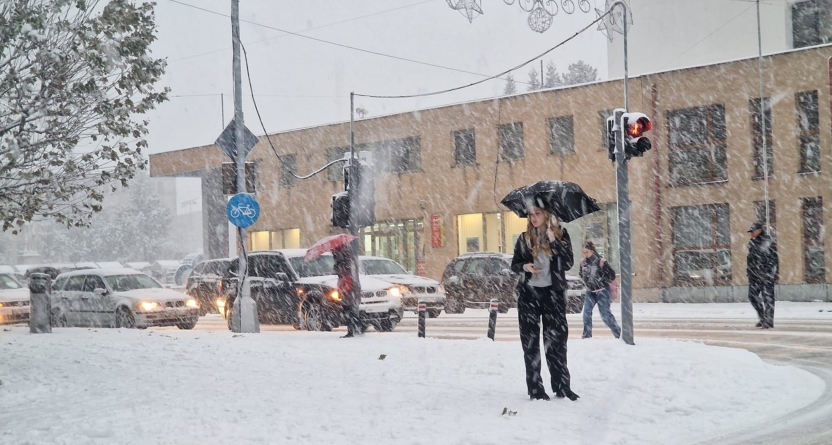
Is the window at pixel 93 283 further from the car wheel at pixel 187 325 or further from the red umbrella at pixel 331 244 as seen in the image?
the red umbrella at pixel 331 244

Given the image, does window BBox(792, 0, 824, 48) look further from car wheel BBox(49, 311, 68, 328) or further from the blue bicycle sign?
car wheel BBox(49, 311, 68, 328)

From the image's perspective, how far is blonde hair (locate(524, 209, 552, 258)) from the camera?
827 cm

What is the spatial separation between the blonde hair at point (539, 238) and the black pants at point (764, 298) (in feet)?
32.7

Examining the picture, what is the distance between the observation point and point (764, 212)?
27391mm

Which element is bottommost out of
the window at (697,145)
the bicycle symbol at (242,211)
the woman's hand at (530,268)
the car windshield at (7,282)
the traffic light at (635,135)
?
the car windshield at (7,282)

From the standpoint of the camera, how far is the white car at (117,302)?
21.1m

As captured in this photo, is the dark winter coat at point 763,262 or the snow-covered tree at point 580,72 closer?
the dark winter coat at point 763,262

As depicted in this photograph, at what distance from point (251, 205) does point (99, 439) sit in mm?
10575

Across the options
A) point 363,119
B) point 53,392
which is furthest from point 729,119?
point 53,392

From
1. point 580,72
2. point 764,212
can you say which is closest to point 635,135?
point 764,212

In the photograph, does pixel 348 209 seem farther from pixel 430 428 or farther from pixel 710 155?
pixel 710 155

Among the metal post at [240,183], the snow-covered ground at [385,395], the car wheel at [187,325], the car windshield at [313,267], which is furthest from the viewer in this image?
the car wheel at [187,325]

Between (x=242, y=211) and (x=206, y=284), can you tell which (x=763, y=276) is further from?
(x=206, y=284)

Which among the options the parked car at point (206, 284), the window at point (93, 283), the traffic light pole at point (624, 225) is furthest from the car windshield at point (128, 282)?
the traffic light pole at point (624, 225)
